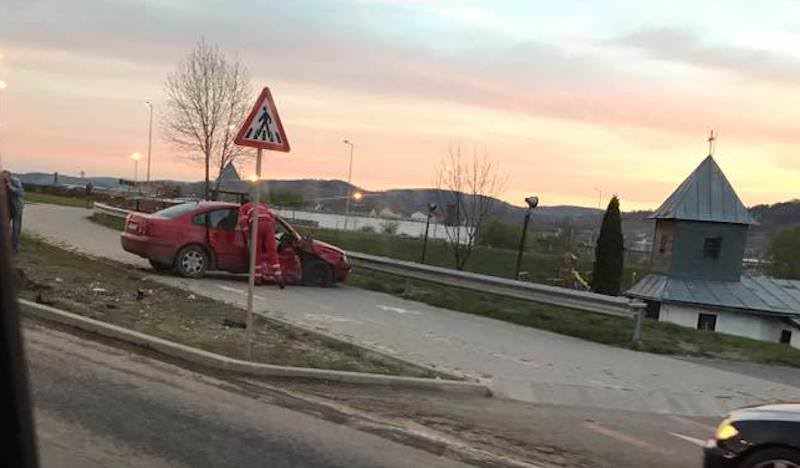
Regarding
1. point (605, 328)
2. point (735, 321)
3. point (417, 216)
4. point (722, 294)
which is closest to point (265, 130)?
point (605, 328)

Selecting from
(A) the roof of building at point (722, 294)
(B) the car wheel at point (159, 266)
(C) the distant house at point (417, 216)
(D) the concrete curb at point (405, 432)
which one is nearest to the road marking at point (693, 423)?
(D) the concrete curb at point (405, 432)

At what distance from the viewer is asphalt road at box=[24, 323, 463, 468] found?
562cm

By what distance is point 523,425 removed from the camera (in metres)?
7.81

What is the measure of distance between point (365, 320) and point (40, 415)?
286 inches

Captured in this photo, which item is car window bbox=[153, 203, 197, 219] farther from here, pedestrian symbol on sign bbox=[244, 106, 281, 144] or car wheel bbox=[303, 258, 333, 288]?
pedestrian symbol on sign bbox=[244, 106, 281, 144]

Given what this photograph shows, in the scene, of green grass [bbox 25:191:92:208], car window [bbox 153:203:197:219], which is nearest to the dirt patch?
car window [bbox 153:203:197:219]

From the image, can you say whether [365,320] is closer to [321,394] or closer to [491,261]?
[321,394]

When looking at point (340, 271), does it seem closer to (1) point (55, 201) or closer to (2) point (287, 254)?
(2) point (287, 254)

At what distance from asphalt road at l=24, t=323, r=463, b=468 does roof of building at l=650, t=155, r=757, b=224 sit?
4760 centimetres

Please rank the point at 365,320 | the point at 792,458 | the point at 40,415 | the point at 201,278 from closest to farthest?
1. the point at 792,458
2. the point at 40,415
3. the point at 365,320
4. the point at 201,278

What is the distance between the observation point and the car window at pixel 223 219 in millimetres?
16141

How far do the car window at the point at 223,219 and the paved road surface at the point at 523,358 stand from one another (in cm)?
109

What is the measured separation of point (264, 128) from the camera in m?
9.20

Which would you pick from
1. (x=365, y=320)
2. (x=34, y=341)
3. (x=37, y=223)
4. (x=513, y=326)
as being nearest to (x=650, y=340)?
(x=513, y=326)
